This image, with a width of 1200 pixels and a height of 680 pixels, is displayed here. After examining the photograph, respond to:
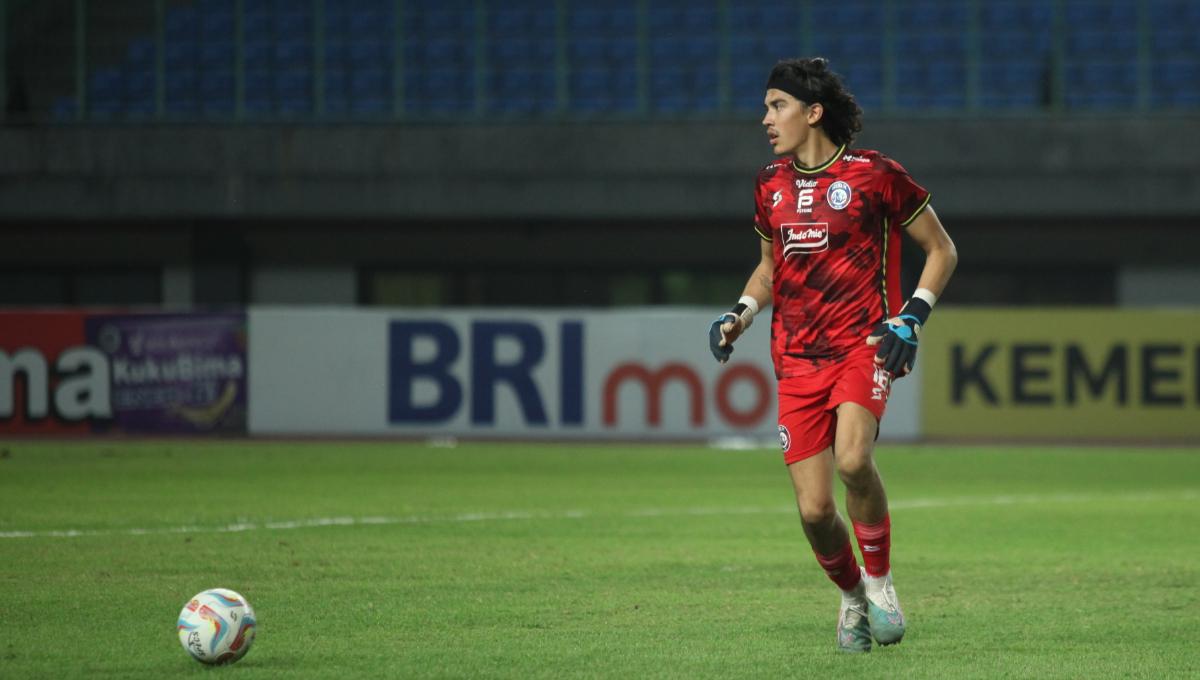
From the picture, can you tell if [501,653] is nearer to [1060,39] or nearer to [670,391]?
[670,391]

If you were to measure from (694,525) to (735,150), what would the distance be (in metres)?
16.8

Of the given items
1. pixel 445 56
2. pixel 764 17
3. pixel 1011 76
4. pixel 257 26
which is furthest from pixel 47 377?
pixel 1011 76

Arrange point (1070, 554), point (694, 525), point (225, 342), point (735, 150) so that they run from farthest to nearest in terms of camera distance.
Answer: point (735, 150)
point (225, 342)
point (694, 525)
point (1070, 554)

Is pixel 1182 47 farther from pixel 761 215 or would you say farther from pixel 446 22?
pixel 761 215

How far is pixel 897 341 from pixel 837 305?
1.12ft

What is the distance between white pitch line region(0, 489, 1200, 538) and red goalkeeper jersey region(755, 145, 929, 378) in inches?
210

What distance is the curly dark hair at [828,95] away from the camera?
21.9ft

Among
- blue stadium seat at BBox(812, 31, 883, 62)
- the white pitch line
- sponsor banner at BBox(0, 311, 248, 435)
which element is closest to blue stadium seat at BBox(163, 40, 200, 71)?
sponsor banner at BBox(0, 311, 248, 435)

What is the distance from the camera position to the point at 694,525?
39.0 ft

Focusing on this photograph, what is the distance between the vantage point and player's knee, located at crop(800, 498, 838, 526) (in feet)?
21.2

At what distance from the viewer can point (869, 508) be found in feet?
21.5

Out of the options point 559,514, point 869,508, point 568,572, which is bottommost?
point 559,514

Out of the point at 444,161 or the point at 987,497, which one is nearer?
the point at 987,497

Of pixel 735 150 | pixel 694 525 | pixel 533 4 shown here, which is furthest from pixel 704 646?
pixel 533 4
